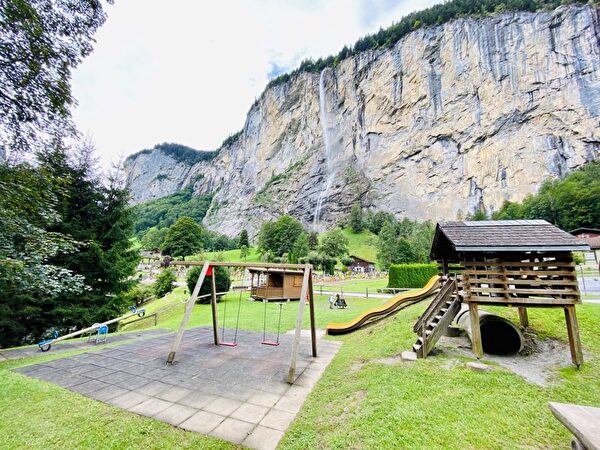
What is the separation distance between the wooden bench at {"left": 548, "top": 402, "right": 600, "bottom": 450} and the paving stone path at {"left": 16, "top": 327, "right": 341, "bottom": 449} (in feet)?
10.2

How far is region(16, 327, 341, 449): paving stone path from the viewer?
3809 millimetres

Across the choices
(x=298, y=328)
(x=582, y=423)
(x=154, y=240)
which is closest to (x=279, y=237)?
(x=154, y=240)

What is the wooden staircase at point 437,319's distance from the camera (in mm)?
5898

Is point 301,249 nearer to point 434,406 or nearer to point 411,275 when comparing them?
point 411,275

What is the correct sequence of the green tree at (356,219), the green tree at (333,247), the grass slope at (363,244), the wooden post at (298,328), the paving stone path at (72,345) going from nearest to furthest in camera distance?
the wooden post at (298,328) → the paving stone path at (72,345) → the green tree at (333,247) → the grass slope at (363,244) → the green tree at (356,219)

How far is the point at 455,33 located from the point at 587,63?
26315mm

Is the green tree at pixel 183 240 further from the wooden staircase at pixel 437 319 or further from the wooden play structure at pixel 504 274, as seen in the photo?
the wooden play structure at pixel 504 274

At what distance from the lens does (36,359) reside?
251 inches

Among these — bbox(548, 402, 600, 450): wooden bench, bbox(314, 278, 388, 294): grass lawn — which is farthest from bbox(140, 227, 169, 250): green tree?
bbox(548, 402, 600, 450): wooden bench

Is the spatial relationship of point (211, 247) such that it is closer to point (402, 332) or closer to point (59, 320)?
point (59, 320)

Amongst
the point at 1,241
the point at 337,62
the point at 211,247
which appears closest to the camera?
the point at 1,241

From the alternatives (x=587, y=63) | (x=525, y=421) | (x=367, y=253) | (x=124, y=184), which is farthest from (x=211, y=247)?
(x=587, y=63)

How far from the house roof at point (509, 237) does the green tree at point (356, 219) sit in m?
66.4

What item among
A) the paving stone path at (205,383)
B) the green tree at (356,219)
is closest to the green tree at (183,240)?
the green tree at (356,219)
